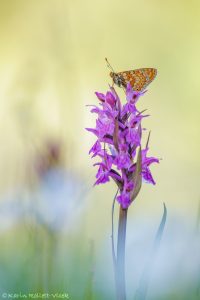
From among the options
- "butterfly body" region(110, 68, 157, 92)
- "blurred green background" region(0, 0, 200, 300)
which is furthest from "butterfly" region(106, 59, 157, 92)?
"blurred green background" region(0, 0, 200, 300)

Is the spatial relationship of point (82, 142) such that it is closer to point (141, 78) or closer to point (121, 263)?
point (141, 78)

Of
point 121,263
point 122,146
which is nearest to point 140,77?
point 122,146

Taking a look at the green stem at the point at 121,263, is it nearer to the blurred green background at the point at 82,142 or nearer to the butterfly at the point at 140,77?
the blurred green background at the point at 82,142

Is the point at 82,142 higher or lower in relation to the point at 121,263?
higher

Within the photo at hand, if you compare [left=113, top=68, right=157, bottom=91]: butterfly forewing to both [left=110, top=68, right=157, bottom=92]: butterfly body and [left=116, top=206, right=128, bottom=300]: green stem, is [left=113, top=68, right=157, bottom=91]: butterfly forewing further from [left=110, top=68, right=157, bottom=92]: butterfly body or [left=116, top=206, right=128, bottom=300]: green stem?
[left=116, top=206, right=128, bottom=300]: green stem

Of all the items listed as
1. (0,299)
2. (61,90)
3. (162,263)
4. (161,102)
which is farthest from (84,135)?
(0,299)

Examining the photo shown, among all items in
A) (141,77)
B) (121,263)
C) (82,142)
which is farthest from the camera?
(82,142)
